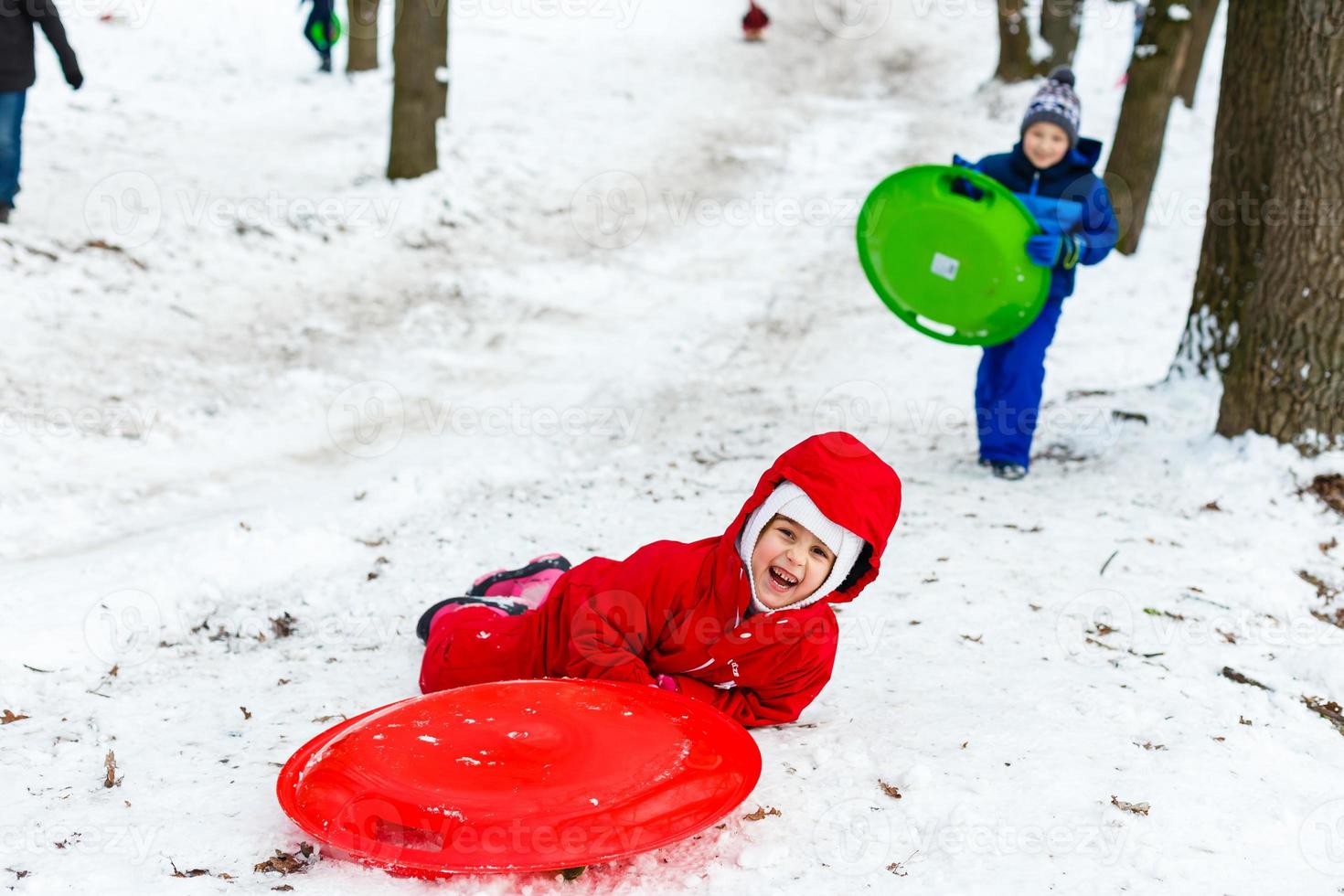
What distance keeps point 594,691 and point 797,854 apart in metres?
0.62

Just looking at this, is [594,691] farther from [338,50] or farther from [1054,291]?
[338,50]

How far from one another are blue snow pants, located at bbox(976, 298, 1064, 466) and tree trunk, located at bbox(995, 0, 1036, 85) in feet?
33.0

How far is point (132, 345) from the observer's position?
648 cm

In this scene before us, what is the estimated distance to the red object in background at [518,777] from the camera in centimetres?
235

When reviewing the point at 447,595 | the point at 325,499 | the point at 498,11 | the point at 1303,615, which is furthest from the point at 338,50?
the point at 1303,615
